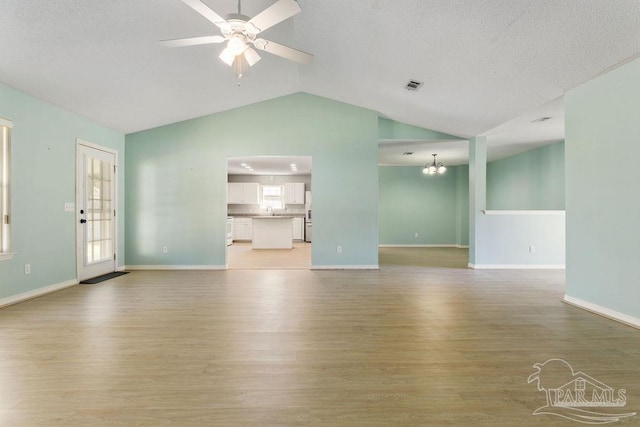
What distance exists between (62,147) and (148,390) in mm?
3937

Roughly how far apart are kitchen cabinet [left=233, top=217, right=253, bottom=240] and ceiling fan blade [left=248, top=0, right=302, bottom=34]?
8446 mm

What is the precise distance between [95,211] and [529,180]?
891cm

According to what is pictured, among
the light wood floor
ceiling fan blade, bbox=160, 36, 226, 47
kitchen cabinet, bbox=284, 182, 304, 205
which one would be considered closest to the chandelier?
kitchen cabinet, bbox=284, 182, 304, 205

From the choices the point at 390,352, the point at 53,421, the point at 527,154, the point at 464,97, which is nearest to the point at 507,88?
the point at 464,97

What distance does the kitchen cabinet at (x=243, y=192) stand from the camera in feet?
34.3

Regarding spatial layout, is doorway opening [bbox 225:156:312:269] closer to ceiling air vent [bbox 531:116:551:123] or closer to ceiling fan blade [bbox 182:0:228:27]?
ceiling air vent [bbox 531:116:551:123]

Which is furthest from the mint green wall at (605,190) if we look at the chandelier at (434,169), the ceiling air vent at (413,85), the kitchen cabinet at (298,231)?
the kitchen cabinet at (298,231)

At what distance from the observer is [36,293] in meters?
3.72

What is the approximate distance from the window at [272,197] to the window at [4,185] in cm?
755

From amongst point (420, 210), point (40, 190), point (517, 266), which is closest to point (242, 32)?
point (40, 190)

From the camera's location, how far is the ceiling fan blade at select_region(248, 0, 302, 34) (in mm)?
2051

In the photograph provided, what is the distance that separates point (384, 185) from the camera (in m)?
9.35

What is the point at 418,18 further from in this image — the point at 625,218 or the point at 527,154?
the point at 527,154

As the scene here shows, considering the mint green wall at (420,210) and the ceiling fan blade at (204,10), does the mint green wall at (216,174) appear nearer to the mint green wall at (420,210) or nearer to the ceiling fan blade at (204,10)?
the ceiling fan blade at (204,10)
